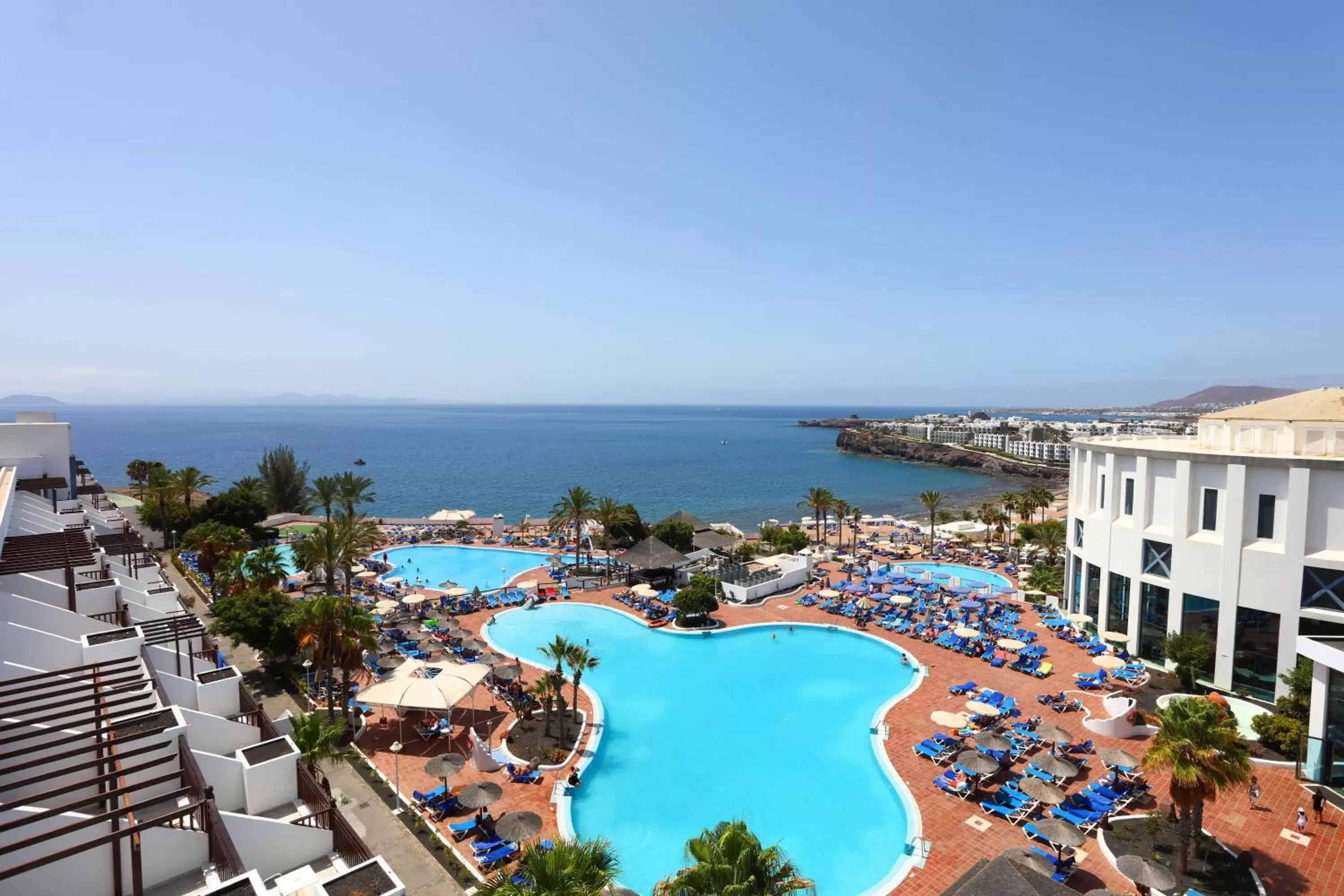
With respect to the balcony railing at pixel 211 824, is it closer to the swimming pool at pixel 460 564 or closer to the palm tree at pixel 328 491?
the swimming pool at pixel 460 564

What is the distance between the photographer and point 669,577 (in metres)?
43.1

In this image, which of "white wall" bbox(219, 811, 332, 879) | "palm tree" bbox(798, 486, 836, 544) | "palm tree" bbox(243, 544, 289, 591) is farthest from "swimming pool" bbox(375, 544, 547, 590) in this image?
"white wall" bbox(219, 811, 332, 879)

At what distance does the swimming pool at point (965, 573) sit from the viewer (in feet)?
144

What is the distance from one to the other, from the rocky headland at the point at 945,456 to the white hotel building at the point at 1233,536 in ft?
348

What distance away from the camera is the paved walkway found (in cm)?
1485

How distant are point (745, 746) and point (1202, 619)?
19164mm

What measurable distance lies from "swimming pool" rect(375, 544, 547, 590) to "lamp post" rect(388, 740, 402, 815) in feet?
74.0

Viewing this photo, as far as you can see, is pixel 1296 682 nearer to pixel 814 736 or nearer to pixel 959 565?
Answer: pixel 814 736

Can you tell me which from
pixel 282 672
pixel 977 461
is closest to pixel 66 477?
pixel 282 672

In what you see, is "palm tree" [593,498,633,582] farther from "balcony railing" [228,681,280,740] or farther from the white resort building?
"balcony railing" [228,681,280,740]

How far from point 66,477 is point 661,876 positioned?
36284mm

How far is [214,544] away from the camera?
3700 cm

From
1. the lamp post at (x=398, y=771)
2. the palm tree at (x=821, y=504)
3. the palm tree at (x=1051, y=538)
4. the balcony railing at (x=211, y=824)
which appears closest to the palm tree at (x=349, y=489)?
the lamp post at (x=398, y=771)

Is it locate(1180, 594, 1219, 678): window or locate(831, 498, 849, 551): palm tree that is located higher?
locate(1180, 594, 1219, 678): window
